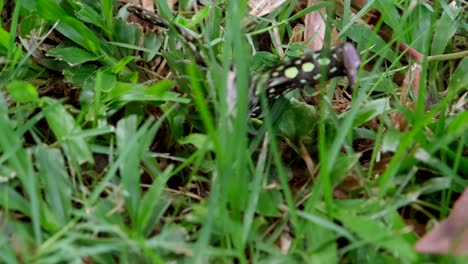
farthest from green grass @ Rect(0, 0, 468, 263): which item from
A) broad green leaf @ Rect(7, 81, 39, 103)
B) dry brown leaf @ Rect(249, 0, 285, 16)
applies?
dry brown leaf @ Rect(249, 0, 285, 16)

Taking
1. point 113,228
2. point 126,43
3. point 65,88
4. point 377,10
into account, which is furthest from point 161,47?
point 113,228

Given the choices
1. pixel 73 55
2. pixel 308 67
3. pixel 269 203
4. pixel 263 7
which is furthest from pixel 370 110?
pixel 73 55

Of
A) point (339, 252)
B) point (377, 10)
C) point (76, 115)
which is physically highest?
point (377, 10)

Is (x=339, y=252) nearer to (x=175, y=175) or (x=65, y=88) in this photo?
(x=175, y=175)

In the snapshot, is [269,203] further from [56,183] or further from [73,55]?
[73,55]

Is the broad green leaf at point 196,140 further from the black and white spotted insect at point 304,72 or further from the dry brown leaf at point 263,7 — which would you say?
the dry brown leaf at point 263,7

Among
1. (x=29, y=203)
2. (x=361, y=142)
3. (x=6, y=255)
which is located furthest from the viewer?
(x=361, y=142)

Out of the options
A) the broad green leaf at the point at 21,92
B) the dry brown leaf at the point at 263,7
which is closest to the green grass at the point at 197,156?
the broad green leaf at the point at 21,92
